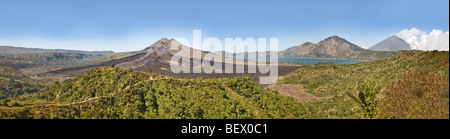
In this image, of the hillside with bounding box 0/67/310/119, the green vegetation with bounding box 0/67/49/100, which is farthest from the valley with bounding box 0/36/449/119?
the green vegetation with bounding box 0/67/49/100

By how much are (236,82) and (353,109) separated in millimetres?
23075

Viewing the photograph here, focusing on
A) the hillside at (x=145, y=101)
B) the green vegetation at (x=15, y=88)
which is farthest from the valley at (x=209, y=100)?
the green vegetation at (x=15, y=88)

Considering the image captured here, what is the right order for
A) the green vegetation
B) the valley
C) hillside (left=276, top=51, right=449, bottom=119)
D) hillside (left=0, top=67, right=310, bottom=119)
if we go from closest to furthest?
hillside (left=276, top=51, right=449, bottom=119) → the valley → hillside (left=0, top=67, right=310, bottom=119) → the green vegetation

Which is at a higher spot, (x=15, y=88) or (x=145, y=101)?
(x=145, y=101)

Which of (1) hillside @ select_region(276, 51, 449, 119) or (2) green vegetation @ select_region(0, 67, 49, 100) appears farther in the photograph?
(2) green vegetation @ select_region(0, 67, 49, 100)

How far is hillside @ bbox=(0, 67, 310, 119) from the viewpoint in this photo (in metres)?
26.8

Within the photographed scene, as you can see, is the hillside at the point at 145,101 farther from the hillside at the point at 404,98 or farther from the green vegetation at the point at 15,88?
the green vegetation at the point at 15,88

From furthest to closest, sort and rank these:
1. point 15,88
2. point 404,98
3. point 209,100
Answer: point 15,88 < point 209,100 < point 404,98

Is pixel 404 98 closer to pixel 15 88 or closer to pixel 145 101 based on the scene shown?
pixel 145 101

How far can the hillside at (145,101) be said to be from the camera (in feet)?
87.9

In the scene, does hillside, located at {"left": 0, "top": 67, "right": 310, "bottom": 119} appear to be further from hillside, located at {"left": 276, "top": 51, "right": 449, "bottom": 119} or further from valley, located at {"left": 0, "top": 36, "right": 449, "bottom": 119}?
hillside, located at {"left": 276, "top": 51, "right": 449, "bottom": 119}

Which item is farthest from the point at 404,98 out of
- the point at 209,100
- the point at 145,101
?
the point at 145,101

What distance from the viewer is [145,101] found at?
3288 centimetres
